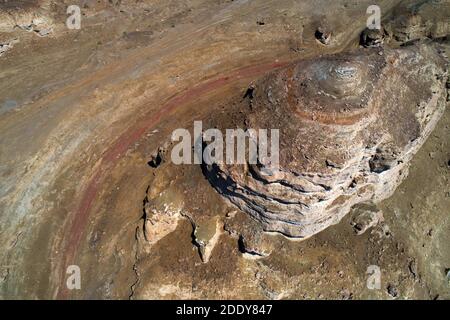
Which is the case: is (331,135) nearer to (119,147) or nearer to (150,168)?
(150,168)

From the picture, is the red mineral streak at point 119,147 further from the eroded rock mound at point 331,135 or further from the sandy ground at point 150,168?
the eroded rock mound at point 331,135

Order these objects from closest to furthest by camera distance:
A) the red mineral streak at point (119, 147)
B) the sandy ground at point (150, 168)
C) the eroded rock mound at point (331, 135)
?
the eroded rock mound at point (331, 135), the sandy ground at point (150, 168), the red mineral streak at point (119, 147)

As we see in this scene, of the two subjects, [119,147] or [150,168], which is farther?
[119,147]

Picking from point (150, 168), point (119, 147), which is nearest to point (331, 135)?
point (150, 168)

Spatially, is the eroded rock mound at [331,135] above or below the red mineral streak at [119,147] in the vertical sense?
above

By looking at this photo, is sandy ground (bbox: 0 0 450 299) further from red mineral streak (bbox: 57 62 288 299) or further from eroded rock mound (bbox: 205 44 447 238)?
eroded rock mound (bbox: 205 44 447 238)

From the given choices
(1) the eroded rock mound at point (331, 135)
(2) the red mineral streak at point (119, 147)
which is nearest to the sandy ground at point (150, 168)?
(2) the red mineral streak at point (119, 147)

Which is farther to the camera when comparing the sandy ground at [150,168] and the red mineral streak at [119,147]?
the red mineral streak at [119,147]

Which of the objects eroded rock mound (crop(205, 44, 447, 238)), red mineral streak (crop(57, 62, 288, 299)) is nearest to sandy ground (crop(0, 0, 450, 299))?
red mineral streak (crop(57, 62, 288, 299))

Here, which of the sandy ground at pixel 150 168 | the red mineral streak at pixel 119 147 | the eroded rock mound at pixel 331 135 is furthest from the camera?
the red mineral streak at pixel 119 147
